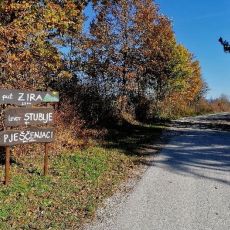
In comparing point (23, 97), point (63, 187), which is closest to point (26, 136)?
point (23, 97)

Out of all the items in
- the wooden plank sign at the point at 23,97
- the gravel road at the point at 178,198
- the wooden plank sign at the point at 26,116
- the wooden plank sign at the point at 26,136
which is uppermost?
the wooden plank sign at the point at 23,97

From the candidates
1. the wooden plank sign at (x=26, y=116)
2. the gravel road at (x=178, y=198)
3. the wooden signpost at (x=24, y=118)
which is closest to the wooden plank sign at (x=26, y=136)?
the wooden signpost at (x=24, y=118)

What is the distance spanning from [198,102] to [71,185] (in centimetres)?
4983

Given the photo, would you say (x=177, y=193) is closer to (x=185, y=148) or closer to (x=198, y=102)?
(x=185, y=148)

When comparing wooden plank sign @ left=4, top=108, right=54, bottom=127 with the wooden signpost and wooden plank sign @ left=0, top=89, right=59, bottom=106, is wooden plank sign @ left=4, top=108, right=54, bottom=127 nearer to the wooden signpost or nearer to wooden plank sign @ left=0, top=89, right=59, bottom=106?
the wooden signpost

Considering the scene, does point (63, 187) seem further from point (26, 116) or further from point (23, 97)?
point (23, 97)

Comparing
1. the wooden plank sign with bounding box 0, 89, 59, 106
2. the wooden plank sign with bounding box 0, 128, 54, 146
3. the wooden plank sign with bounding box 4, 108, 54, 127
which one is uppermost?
the wooden plank sign with bounding box 0, 89, 59, 106

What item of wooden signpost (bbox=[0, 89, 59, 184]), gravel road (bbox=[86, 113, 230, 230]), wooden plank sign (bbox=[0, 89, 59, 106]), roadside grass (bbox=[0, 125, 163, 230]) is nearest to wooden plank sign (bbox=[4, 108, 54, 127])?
wooden signpost (bbox=[0, 89, 59, 184])

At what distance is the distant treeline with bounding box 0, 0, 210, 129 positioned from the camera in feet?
46.6

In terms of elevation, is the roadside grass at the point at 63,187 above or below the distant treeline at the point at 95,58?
below

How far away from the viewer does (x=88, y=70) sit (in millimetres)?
22844

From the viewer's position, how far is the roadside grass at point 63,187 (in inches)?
297

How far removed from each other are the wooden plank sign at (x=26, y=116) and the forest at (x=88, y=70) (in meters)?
1.29

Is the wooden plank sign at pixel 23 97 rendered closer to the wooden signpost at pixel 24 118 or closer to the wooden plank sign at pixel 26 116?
the wooden signpost at pixel 24 118
